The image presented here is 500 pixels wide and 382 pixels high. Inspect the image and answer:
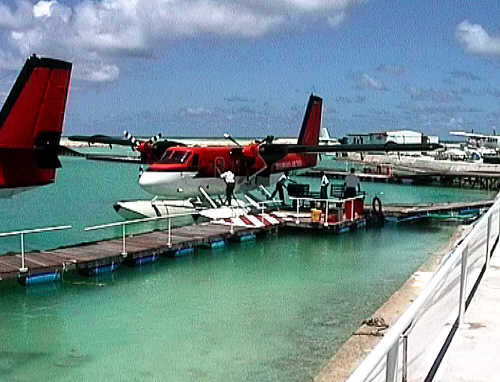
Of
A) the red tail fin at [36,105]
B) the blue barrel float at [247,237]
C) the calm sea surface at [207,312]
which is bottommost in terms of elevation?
the calm sea surface at [207,312]

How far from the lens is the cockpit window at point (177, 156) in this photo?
22016 millimetres

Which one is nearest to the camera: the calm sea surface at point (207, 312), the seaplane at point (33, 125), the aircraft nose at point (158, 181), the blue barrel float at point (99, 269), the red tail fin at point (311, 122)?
the calm sea surface at point (207, 312)

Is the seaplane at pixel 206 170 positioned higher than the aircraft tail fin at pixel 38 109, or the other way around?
the aircraft tail fin at pixel 38 109

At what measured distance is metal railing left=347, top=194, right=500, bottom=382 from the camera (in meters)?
3.01

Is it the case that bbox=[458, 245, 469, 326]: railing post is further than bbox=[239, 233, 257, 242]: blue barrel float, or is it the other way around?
bbox=[239, 233, 257, 242]: blue barrel float

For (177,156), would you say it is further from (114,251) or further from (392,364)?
(392,364)

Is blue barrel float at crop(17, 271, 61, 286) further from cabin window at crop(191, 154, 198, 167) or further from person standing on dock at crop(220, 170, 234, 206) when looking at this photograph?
person standing on dock at crop(220, 170, 234, 206)

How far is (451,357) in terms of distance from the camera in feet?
16.3

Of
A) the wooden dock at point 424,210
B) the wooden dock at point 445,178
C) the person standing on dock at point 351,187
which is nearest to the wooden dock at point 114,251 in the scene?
the person standing on dock at point 351,187

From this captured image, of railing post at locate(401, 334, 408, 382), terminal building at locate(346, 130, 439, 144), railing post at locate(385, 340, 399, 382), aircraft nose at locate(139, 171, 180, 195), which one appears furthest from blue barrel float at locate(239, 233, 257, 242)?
terminal building at locate(346, 130, 439, 144)

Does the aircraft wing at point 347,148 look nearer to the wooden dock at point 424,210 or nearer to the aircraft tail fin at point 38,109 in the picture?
the wooden dock at point 424,210

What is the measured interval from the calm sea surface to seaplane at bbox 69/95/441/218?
367 centimetres

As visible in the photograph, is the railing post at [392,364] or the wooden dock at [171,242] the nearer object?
the railing post at [392,364]

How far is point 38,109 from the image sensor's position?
15938 millimetres
